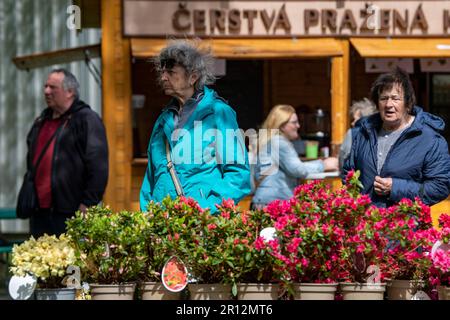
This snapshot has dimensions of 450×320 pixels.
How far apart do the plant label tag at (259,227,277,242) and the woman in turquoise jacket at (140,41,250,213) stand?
95 cm

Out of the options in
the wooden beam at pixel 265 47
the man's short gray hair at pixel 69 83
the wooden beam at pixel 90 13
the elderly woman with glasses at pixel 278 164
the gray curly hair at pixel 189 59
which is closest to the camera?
the gray curly hair at pixel 189 59

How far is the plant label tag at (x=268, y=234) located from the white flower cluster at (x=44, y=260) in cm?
75

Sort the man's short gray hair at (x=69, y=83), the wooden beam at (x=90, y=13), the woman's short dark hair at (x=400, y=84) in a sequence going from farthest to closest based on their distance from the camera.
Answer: the wooden beam at (x=90, y=13) < the man's short gray hair at (x=69, y=83) < the woman's short dark hair at (x=400, y=84)

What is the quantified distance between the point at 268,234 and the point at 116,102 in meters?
7.67

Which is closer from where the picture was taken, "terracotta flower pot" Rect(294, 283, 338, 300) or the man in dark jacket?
"terracotta flower pot" Rect(294, 283, 338, 300)

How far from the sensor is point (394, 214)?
443cm

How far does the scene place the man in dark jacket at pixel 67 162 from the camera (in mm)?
7730

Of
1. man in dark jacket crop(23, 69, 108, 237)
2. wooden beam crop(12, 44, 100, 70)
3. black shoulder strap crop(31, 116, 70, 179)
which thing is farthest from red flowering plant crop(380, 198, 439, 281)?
wooden beam crop(12, 44, 100, 70)

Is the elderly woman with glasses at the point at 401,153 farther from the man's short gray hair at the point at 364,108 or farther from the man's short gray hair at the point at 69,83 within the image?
the man's short gray hair at the point at 364,108

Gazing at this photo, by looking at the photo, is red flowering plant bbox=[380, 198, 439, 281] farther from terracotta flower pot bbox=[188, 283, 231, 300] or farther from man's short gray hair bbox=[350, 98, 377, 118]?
man's short gray hair bbox=[350, 98, 377, 118]

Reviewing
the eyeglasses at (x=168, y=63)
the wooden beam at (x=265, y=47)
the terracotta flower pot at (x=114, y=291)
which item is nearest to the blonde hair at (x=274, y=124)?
the wooden beam at (x=265, y=47)

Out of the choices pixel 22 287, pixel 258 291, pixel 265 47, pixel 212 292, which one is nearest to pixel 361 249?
pixel 258 291

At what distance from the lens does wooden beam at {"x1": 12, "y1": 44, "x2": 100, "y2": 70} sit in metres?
11.7

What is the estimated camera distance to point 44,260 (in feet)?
14.5
